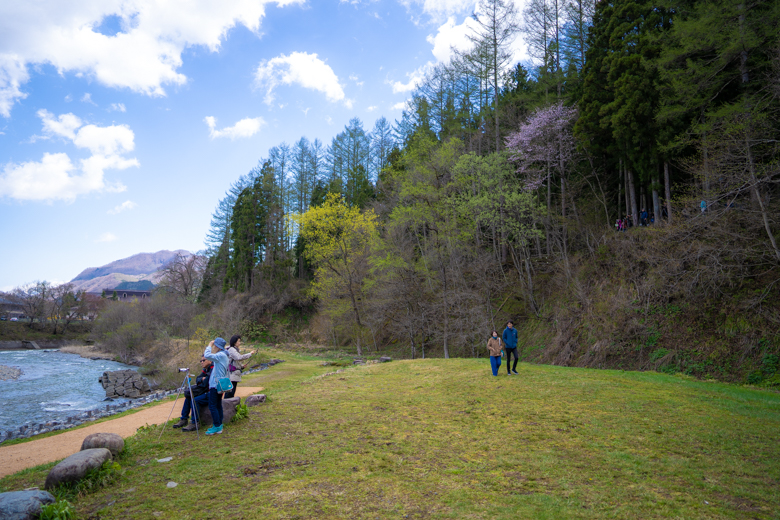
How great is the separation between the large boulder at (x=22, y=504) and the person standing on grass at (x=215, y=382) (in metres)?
3.24

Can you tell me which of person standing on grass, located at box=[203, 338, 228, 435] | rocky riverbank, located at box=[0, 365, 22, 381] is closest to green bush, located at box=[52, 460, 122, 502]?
person standing on grass, located at box=[203, 338, 228, 435]

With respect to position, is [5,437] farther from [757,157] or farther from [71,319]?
[71,319]

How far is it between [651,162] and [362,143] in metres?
34.5

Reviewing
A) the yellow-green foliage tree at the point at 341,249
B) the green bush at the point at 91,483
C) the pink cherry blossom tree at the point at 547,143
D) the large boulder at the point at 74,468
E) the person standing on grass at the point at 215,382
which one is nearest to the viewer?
the green bush at the point at 91,483

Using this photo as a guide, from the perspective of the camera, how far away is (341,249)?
1234 inches

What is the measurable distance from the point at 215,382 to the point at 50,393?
23.9 metres

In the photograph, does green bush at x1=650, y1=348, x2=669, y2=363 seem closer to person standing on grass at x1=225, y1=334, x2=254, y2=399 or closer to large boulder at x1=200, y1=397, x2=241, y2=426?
person standing on grass at x1=225, y1=334, x2=254, y2=399

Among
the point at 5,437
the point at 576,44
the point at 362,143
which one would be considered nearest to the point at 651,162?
the point at 576,44

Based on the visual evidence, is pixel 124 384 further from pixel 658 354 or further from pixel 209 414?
pixel 658 354

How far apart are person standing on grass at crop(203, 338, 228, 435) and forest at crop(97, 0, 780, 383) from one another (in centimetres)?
1658

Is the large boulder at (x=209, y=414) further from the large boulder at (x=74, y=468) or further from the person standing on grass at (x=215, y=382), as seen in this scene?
the large boulder at (x=74, y=468)

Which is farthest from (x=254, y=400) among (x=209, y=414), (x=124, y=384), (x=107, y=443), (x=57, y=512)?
(x=124, y=384)

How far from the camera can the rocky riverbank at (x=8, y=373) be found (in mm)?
30245

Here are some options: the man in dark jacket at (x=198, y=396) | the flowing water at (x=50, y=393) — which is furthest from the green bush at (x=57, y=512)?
the flowing water at (x=50, y=393)
